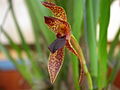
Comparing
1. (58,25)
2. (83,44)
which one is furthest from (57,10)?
(83,44)

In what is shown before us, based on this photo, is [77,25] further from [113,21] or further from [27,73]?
[113,21]

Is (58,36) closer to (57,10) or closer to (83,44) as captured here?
(57,10)

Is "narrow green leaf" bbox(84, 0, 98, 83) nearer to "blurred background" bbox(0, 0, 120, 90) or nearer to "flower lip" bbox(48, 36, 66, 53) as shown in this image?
"blurred background" bbox(0, 0, 120, 90)

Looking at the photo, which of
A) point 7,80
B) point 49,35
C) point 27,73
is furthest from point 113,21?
point 49,35

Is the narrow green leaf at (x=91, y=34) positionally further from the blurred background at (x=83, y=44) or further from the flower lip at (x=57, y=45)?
the flower lip at (x=57, y=45)

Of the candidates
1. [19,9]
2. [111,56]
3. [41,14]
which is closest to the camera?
[41,14]

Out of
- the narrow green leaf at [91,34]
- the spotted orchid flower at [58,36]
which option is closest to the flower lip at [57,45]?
the spotted orchid flower at [58,36]
